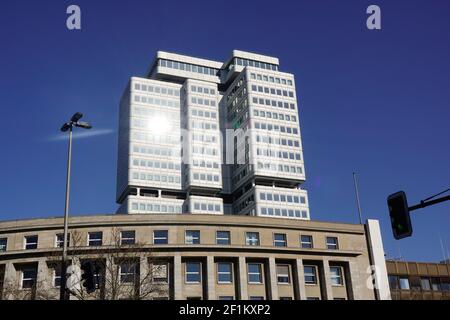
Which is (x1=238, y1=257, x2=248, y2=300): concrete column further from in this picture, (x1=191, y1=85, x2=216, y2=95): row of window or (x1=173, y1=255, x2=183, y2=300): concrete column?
(x1=191, y1=85, x2=216, y2=95): row of window

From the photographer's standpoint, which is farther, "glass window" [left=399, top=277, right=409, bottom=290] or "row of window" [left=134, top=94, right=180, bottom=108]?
"row of window" [left=134, top=94, right=180, bottom=108]

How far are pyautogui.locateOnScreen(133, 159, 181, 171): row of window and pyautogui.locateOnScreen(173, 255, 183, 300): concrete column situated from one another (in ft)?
265

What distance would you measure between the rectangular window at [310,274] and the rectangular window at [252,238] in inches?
225

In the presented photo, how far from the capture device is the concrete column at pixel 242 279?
49.6m

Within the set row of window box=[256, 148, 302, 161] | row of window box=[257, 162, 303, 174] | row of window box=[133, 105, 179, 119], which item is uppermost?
row of window box=[133, 105, 179, 119]

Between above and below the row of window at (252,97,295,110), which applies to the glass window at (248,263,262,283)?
below

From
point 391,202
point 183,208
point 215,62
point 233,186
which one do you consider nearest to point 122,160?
point 183,208

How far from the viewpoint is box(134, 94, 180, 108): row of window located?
134900mm

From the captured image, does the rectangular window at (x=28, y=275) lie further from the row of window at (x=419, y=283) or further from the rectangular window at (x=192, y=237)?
the row of window at (x=419, y=283)

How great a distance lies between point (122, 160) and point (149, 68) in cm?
3447

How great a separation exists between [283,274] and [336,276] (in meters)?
5.94

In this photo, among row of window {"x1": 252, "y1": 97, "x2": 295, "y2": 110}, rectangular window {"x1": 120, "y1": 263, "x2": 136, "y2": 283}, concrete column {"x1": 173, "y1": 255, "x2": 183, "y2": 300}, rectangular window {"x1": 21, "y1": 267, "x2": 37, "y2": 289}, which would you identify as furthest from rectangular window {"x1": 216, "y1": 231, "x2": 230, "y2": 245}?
row of window {"x1": 252, "y1": 97, "x2": 295, "y2": 110}

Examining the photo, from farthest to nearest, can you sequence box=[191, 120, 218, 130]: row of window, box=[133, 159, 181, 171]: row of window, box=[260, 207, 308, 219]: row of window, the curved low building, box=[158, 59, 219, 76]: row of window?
box=[158, 59, 219, 76]: row of window
box=[191, 120, 218, 130]: row of window
box=[133, 159, 181, 171]: row of window
box=[260, 207, 308, 219]: row of window
the curved low building
